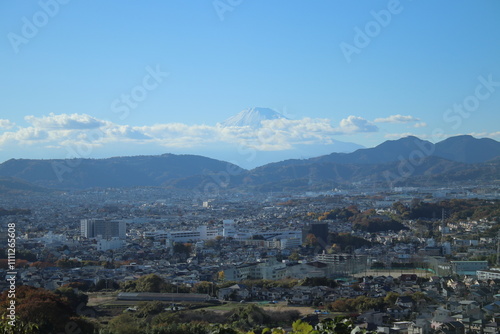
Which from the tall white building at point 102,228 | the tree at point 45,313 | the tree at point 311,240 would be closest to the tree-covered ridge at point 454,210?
the tree at point 311,240

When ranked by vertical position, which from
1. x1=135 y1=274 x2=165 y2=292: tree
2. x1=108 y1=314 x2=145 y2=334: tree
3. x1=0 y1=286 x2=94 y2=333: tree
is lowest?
x1=135 y1=274 x2=165 y2=292: tree

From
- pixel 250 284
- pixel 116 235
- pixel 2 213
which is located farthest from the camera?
pixel 2 213

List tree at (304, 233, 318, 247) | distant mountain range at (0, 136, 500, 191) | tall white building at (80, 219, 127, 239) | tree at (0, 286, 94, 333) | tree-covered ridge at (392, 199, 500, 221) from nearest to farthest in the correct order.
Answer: tree at (0, 286, 94, 333) → tree at (304, 233, 318, 247) → tall white building at (80, 219, 127, 239) → tree-covered ridge at (392, 199, 500, 221) → distant mountain range at (0, 136, 500, 191)

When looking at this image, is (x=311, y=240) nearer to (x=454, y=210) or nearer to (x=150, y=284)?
(x=150, y=284)

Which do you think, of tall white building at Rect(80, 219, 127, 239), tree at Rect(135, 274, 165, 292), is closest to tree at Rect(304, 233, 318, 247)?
tall white building at Rect(80, 219, 127, 239)

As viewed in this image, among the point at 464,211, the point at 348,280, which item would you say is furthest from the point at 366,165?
the point at 348,280

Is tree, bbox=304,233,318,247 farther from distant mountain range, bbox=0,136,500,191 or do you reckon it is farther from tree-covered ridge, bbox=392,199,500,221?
distant mountain range, bbox=0,136,500,191

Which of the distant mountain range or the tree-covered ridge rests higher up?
the distant mountain range

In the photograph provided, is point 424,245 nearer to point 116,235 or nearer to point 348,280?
point 348,280

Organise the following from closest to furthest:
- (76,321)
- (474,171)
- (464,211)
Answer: (76,321), (464,211), (474,171)
